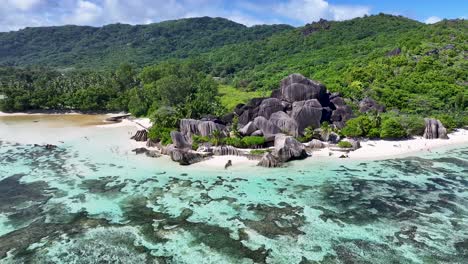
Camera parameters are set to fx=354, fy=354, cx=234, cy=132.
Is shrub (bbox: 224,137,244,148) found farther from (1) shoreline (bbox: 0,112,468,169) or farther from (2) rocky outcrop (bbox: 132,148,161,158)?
(2) rocky outcrop (bbox: 132,148,161,158)

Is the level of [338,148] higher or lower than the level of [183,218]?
higher

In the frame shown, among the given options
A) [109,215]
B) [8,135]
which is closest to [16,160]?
[8,135]

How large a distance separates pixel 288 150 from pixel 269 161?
3.63 meters

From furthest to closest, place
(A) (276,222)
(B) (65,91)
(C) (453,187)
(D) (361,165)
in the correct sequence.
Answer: (B) (65,91) < (D) (361,165) < (C) (453,187) < (A) (276,222)

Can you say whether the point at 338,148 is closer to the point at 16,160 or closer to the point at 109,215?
the point at 109,215

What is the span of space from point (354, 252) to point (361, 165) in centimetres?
2139

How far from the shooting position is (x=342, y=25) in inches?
6722

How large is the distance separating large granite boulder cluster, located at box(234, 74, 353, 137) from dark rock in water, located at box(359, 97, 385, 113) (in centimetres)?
604

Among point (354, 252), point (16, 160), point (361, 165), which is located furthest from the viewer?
point (16, 160)

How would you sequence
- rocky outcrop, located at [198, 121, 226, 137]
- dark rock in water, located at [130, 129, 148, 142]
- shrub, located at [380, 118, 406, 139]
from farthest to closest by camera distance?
dark rock in water, located at [130, 129, 148, 142]
shrub, located at [380, 118, 406, 139]
rocky outcrop, located at [198, 121, 226, 137]

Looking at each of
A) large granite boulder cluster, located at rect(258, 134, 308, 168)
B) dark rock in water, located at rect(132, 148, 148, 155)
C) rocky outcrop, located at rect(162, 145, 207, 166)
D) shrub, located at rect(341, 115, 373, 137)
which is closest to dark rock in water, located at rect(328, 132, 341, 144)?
shrub, located at rect(341, 115, 373, 137)

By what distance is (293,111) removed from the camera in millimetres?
58875

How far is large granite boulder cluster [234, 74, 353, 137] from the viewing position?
55.4 m

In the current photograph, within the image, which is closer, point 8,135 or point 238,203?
point 238,203
